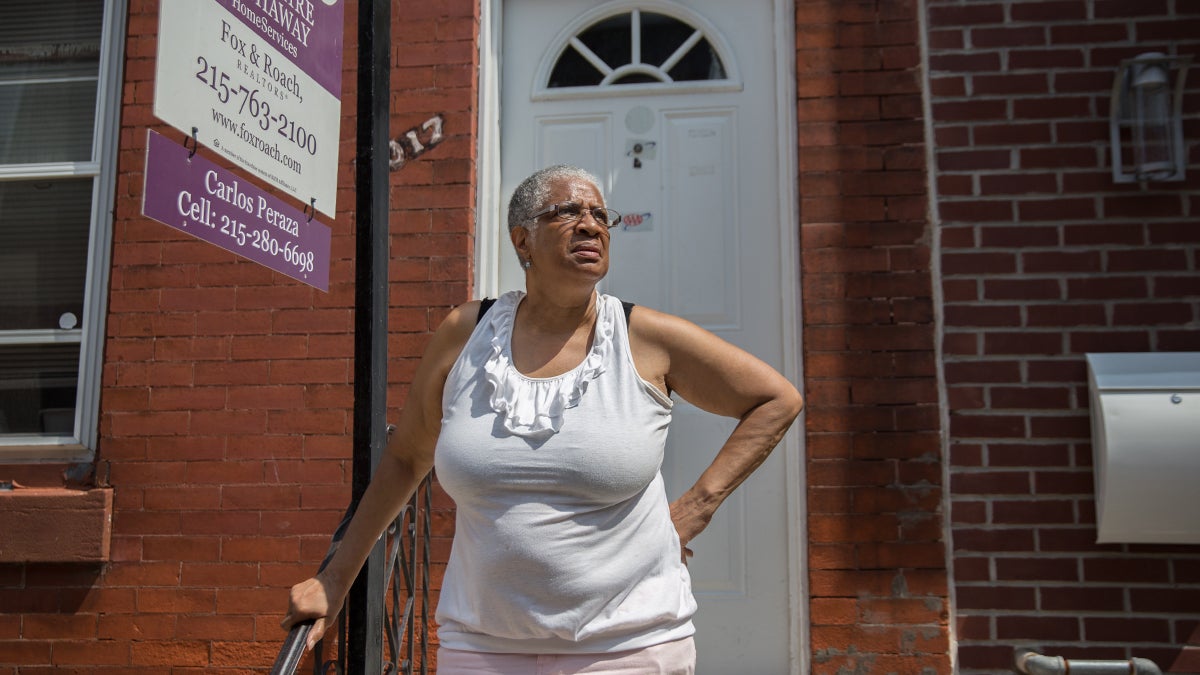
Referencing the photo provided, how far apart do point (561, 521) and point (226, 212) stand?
3.61 feet

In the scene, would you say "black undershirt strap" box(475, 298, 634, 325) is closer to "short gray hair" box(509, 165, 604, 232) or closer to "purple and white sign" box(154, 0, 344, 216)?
"short gray hair" box(509, 165, 604, 232)

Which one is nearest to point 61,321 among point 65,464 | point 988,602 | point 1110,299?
point 65,464

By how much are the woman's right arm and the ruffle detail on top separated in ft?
0.41

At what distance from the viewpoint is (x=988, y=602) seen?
12.4 feet

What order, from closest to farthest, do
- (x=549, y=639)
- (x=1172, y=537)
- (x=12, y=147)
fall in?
(x=549, y=639), (x=1172, y=537), (x=12, y=147)

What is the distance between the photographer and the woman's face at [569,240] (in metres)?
2.23

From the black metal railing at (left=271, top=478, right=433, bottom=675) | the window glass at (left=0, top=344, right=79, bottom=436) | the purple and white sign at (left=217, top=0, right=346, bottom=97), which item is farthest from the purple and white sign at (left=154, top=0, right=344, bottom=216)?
the window glass at (left=0, top=344, right=79, bottom=436)

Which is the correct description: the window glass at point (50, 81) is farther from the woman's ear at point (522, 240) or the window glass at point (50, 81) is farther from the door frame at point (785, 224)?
the woman's ear at point (522, 240)

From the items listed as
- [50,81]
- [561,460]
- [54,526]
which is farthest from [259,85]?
[50,81]

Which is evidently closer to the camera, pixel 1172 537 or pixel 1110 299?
pixel 1172 537

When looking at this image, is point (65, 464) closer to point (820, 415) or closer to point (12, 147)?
point (12, 147)

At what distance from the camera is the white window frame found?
13.9ft

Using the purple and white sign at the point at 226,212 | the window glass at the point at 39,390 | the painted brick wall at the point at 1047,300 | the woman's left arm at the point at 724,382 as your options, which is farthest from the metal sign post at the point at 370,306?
the window glass at the point at 39,390

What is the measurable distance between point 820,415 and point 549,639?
2.16 metres
